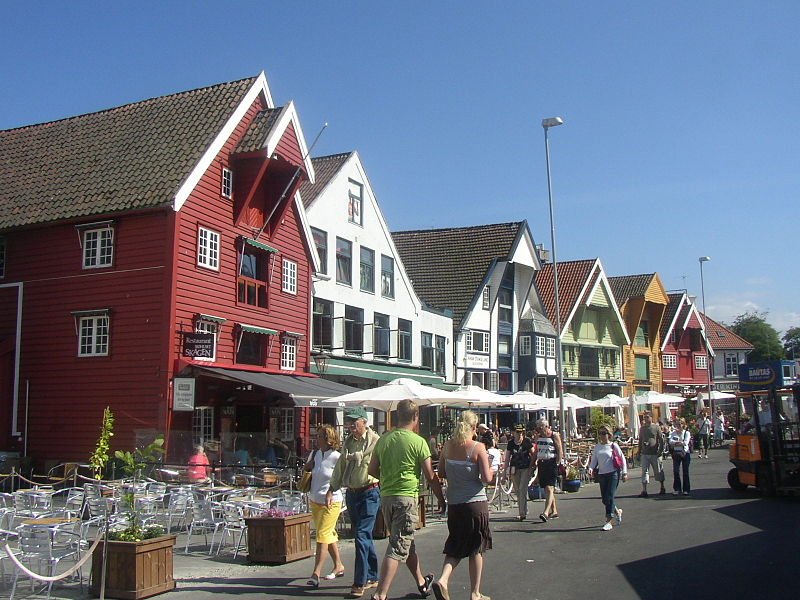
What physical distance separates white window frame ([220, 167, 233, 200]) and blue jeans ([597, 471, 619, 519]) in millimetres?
12554

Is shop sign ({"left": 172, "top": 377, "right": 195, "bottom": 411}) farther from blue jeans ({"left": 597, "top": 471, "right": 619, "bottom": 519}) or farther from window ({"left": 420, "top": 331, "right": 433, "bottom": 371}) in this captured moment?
window ({"left": 420, "top": 331, "right": 433, "bottom": 371})

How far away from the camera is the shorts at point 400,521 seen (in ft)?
26.5

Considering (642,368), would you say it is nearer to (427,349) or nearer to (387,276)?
(427,349)

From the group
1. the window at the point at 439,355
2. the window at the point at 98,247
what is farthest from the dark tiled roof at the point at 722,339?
the window at the point at 98,247

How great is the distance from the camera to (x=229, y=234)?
22188mm

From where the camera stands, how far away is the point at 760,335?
101 m

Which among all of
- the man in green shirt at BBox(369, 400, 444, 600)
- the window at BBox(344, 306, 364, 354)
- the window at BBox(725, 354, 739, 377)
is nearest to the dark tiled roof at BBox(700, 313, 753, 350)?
the window at BBox(725, 354, 739, 377)

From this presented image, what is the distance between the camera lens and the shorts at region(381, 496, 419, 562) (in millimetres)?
8078

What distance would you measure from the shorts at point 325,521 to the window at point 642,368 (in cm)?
5228

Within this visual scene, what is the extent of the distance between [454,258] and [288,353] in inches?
729

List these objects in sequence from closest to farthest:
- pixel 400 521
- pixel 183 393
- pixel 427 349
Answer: pixel 400 521, pixel 183 393, pixel 427 349

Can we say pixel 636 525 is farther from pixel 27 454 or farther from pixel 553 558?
pixel 27 454

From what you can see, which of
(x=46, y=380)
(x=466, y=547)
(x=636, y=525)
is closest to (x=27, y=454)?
(x=46, y=380)

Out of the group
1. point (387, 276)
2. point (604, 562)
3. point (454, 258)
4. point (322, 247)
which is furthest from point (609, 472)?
point (454, 258)
